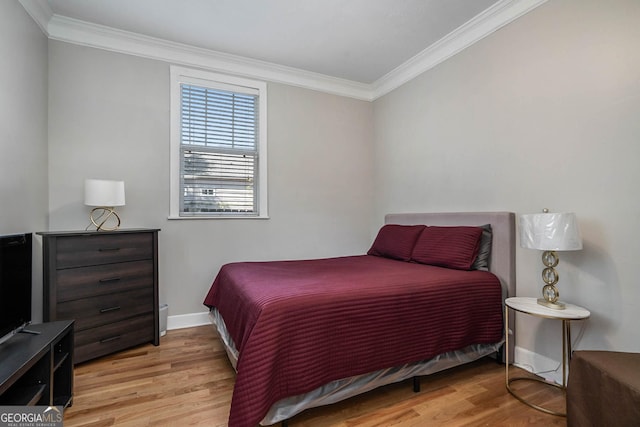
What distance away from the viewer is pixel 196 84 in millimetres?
3086

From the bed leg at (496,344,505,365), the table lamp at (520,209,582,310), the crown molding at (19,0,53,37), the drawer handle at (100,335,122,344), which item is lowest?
the bed leg at (496,344,505,365)

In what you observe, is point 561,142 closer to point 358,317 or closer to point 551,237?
point 551,237

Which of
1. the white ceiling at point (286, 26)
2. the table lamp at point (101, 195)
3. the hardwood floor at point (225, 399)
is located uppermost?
the white ceiling at point (286, 26)

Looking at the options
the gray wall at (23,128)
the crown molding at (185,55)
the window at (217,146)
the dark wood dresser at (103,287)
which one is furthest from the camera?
the window at (217,146)

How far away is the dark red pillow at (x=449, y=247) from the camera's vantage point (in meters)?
2.36

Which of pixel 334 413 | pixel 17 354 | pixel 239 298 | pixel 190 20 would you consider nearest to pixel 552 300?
pixel 334 413

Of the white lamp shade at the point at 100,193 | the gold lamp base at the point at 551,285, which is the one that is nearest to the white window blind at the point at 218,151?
the white lamp shade at the point at 100,193

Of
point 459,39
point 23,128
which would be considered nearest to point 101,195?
point 23,128

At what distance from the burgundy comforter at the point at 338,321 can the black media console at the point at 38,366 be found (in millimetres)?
885

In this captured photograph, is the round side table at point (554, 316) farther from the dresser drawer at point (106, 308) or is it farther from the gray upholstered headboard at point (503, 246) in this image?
the dresser drawer at point (106, 308)

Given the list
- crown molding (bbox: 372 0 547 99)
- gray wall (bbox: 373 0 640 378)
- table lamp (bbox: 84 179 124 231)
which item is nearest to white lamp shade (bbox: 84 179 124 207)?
table lamp (bbox: 84 179 124 231)

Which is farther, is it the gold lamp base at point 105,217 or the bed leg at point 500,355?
the gold lamp base at point 105,217

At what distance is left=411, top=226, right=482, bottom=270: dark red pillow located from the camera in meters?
2.36

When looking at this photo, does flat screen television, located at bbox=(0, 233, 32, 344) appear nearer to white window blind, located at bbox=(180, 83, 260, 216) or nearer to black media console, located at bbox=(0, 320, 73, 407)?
black media console, located at bbox=(0, 320, 73, 407)
